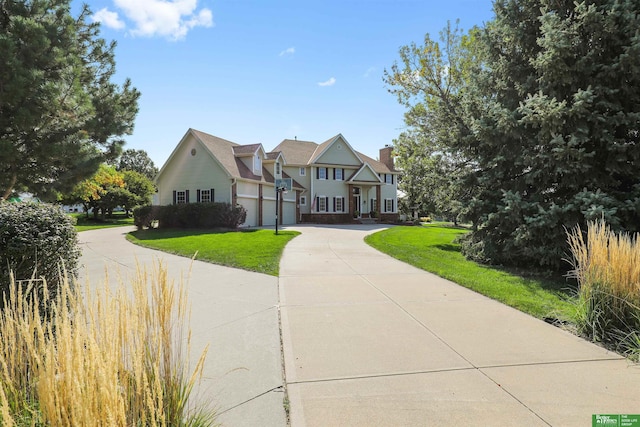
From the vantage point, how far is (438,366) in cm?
350

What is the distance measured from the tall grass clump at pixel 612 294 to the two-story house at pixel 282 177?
55.3 ft

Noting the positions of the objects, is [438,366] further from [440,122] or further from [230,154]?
[230,154]

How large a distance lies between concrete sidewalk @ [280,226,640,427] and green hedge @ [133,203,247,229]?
1721 cm

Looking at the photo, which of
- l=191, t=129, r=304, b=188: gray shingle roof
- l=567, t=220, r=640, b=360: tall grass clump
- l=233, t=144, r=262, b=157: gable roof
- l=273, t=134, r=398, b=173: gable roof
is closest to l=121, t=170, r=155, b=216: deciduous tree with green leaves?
l=273, t=134, r=398, b=173: gable roof

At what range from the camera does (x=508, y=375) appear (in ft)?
10.9

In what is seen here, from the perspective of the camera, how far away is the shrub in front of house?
332cm

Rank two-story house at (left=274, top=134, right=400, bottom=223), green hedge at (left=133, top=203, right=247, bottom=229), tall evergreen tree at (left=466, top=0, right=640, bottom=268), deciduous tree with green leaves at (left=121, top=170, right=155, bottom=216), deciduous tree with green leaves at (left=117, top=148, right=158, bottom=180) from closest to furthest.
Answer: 1. tall evergreen tree at (left=466, top=0, right=640, bottom=268)
2. green hedge at (left=133, top=203, right=247, bottom=229)
3. two-story house at (left=274, top=134, right=400, bottom=223)
4. deciduous tree with green leaves at (left=121, top=170, right=155, bottom=216)
5. deciduous tree with green leaves at (left=117, top=148, right=158, bottom=180)

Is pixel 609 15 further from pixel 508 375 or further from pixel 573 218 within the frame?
pixel 508 375

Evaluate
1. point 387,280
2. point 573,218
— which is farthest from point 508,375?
point 573,218

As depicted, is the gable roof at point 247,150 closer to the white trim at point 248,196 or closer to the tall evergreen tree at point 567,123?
the white trim at point 248,196

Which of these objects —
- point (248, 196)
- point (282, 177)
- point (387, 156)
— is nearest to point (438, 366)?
point (248, 196)

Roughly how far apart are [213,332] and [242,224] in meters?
20.5

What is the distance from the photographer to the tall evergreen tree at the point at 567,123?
6902 millimetres

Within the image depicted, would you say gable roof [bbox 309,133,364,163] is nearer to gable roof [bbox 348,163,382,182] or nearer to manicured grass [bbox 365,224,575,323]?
gable roof [bbox 348,163,382,182]
